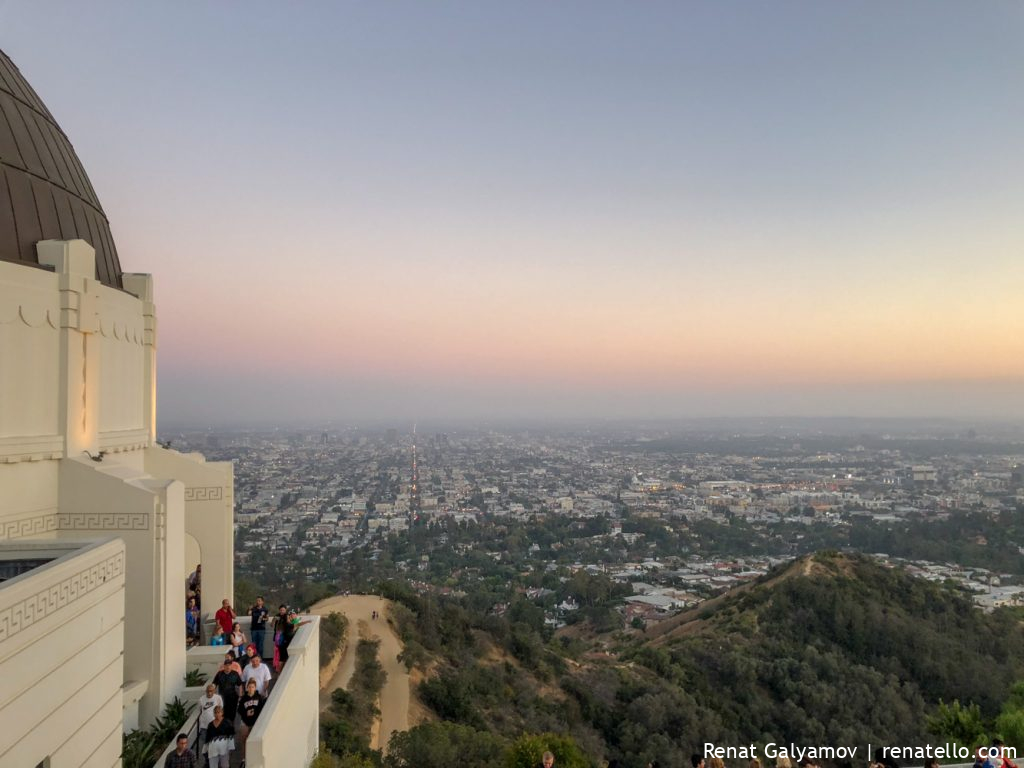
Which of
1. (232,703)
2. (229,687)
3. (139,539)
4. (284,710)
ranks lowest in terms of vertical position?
(284,710)

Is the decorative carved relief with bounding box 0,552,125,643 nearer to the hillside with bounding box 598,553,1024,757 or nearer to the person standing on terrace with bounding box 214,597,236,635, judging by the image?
the person standing on terrace with bounding box 214,597,236,635

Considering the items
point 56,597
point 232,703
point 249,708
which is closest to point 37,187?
point 56,597

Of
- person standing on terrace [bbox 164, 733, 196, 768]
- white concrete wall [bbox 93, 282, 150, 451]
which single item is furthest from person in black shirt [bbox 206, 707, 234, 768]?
white concrete wall [bbox 93, 282, 150, 451]

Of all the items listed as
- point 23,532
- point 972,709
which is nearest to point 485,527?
point 972,709

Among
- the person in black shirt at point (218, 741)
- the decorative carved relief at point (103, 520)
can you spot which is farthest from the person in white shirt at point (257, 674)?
the decorative carved relief at point (103, 520)

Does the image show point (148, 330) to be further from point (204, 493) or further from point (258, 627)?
point (258, 627)

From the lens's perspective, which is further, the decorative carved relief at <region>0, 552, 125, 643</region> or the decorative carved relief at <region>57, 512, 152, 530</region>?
the decorative carved relief at <region>57, 512, 152, 530</region>
